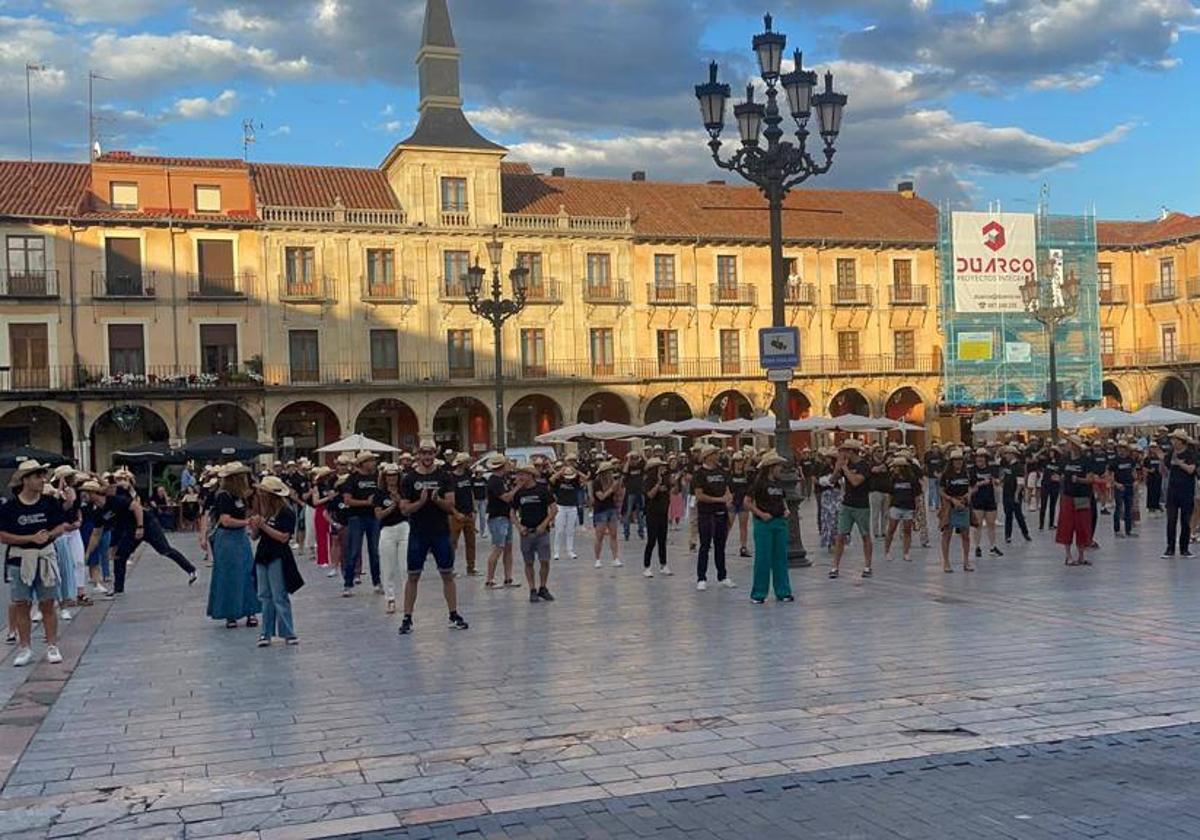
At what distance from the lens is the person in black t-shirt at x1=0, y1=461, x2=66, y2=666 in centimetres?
944

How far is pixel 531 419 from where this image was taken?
4328 cm

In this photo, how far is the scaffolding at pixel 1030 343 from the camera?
4534 centimetres

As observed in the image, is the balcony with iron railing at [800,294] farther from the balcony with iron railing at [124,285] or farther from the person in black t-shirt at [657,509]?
the person in black t-shirt at [657,509]

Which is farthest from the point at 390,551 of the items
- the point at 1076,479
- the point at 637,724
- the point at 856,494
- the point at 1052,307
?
the point at 1052,307

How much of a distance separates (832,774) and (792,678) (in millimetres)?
2268

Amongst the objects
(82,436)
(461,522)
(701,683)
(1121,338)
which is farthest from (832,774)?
(1121,338)

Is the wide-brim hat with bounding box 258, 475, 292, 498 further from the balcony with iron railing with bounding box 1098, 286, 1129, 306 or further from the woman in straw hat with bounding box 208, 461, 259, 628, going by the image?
the balcony with iron railing with bounding box 1098, 286, 1129, 306

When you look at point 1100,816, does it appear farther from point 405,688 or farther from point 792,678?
point 405,688

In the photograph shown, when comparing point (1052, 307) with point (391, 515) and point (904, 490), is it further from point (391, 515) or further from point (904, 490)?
point (391, 515)

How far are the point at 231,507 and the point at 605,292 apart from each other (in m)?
32.8

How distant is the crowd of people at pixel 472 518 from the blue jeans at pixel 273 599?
1cm

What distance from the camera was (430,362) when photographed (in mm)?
40906

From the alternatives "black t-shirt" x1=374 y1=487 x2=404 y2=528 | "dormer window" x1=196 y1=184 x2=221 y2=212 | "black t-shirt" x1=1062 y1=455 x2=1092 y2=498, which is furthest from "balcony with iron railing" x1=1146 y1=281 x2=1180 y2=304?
"black t-shirt" x1=374 y1=487 x2=404 y2=528

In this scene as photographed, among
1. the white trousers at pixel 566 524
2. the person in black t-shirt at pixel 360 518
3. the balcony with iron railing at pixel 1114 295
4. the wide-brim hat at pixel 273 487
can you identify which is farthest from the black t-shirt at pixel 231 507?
the balcony with iron railing at pixel 1114 295
